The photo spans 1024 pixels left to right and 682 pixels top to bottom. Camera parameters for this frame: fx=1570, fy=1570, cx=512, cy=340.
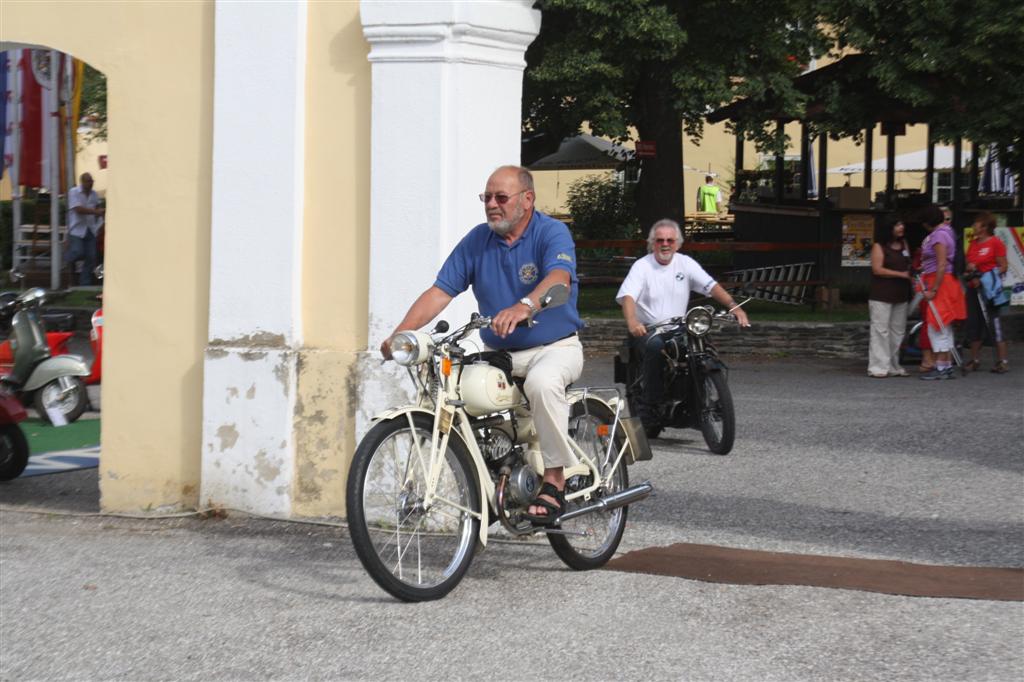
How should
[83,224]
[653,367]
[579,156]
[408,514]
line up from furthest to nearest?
[579,156]
[83,224]
[653,367]
[408,514]

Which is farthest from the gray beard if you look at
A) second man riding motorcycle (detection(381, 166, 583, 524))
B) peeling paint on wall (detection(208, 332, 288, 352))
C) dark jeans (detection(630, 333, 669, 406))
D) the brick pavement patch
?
dark jeans (detection(630, 333, 669, 406))

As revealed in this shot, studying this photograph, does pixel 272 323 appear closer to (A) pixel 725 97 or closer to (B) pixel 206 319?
(B) pixel 206 319

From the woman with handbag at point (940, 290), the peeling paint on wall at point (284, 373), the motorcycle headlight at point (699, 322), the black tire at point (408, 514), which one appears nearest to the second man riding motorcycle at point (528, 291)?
the black tire at point (408, 514)

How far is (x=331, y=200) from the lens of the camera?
8234 millimetres

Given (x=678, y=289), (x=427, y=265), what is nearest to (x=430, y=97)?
(x=427, y=265)

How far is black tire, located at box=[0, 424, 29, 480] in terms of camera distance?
10.4 metres

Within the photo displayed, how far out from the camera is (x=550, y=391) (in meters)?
6.51

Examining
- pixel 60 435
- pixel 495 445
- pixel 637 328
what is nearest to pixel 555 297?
pixel 495 445

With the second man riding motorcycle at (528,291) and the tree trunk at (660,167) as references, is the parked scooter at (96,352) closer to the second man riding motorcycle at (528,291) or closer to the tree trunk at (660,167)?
the second man riding motorcycle at (528,291)

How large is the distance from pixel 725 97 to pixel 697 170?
89.5 ft

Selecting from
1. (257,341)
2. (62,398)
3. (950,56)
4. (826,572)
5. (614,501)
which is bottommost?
(826,572)

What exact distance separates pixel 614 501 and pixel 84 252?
1909 cm

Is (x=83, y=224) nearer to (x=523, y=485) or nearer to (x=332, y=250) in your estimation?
(x=332, y=250)

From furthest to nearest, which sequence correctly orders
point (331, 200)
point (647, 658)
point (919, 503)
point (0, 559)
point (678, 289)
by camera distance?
point (678, 289)
point (919, 503)
point (331, 200)
point (0, 559)
point (647, 658)
